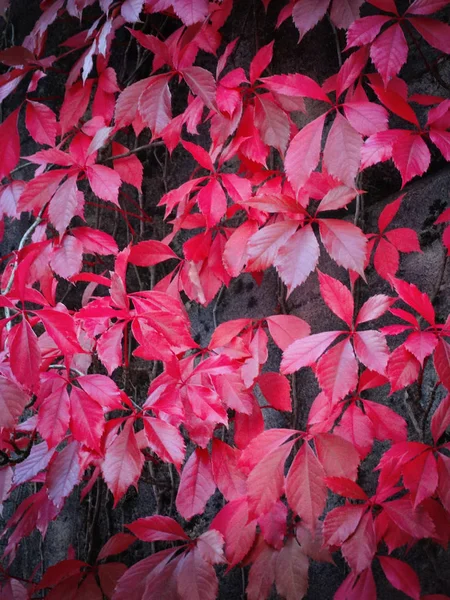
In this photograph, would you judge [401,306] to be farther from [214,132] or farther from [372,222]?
[214,132]

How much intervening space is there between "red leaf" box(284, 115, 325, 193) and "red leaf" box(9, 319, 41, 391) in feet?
1.67

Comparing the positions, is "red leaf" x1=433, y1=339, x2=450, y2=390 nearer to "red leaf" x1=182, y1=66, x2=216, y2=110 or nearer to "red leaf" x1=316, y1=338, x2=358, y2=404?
"red leaf" x1=316, y1=338, x2=358, y2=404

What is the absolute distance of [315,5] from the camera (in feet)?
3.29

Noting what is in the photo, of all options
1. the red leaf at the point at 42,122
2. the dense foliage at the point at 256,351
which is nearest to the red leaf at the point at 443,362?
the dense foliage at the point at 256,351

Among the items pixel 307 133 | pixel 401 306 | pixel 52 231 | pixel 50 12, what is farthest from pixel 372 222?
pixel 50 12

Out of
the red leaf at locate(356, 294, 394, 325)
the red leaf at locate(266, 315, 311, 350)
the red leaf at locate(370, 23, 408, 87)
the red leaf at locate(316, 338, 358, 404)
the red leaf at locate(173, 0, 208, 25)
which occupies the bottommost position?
the red leaf at locate(266, 315, 311, 350)

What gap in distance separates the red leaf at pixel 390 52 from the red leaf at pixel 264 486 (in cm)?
68

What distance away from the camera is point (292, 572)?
0.98 metres

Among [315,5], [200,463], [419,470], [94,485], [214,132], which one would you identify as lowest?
[94,485]

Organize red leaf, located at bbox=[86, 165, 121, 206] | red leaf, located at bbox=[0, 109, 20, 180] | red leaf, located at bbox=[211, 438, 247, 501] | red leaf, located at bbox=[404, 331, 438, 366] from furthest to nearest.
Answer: red leaf, located at bbox=[0, 109, 20, 180] < red leaf, located at bbox=[86, 165, 121, 206] < red leaf, located at bbox=[211, 438, 247, 501] < red leaf, located at bbox=[404, 331, 438, 366]

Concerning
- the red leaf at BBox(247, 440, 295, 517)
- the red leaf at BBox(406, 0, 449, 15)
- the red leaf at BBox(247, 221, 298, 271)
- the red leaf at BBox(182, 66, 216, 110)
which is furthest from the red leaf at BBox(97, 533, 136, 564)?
the red leaf at BBox(406, 0, 449, 15)

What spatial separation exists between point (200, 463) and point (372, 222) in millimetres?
610

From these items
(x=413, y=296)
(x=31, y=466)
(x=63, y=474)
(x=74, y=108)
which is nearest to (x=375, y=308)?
(x=413, y=296)

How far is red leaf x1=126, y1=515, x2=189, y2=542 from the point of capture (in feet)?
3.35
